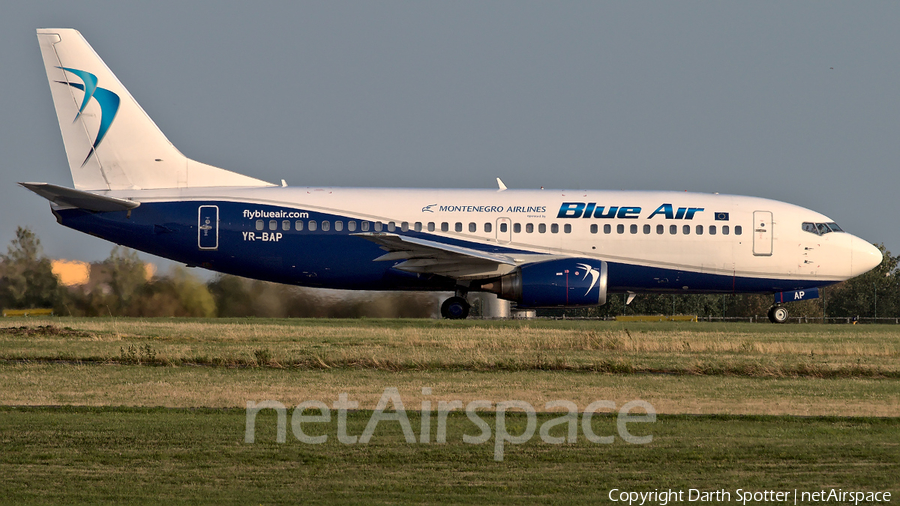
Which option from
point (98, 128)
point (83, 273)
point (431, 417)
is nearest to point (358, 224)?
point (98, 128)

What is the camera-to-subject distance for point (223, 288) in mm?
27562

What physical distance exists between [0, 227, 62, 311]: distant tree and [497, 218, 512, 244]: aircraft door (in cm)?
1236

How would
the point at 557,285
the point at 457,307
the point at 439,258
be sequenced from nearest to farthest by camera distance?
the point at 557,285
the point at 439,258
the point at 457,307

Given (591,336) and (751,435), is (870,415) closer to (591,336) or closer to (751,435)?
(751,435)

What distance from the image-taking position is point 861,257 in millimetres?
26516

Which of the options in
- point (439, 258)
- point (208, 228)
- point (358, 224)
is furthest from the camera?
point (358, 224)

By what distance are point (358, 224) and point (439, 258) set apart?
2317 millimetres

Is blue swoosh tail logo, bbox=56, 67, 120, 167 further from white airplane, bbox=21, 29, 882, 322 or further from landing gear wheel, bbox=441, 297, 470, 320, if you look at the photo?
landing gear wheel, bbox=441, 297, 470, 320

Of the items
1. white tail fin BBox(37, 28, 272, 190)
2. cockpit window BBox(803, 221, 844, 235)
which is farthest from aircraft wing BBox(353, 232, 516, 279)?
cockpit window BBox(803, 221, 844, 235)

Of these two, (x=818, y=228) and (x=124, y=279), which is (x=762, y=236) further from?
(x=124, y=279)

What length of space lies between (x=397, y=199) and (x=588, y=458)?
1777cm

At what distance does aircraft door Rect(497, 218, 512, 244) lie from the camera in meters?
25.1

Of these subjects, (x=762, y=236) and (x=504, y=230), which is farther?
(x=762, y=236)

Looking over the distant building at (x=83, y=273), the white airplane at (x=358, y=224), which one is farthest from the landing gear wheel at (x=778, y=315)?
the distant building at (x=83, y=273)
